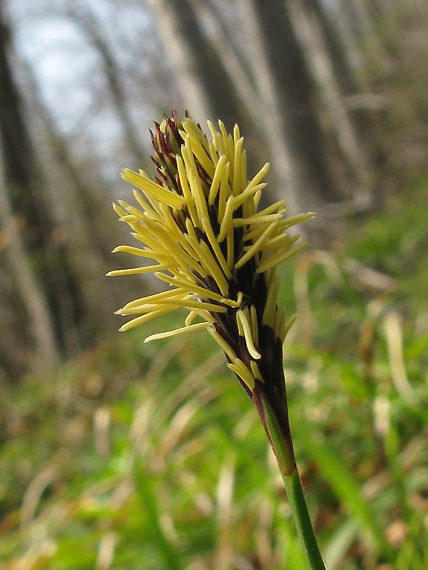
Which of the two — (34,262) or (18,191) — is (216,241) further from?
(34,262)

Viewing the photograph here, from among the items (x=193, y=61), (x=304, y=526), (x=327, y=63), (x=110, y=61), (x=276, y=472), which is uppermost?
(x=110, y=61)

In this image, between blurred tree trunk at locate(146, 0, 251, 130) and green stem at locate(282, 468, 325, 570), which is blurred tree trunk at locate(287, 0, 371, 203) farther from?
green stem at locate(282, 468, 325, 570)

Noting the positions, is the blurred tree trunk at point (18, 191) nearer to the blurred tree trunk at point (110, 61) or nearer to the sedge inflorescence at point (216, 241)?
the blurred tree trunk at point (110, 61)

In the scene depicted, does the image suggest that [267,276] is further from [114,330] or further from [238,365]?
[114,330]

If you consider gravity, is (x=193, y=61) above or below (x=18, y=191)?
above

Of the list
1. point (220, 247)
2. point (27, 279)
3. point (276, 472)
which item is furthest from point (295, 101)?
point (220, 247)

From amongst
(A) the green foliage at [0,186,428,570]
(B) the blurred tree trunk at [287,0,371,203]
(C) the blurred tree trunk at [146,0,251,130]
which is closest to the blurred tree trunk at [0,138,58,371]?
(C) the blurred tree trunk at [146,0,251,130]

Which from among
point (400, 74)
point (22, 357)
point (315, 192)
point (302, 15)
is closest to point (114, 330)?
point (22, 357)
